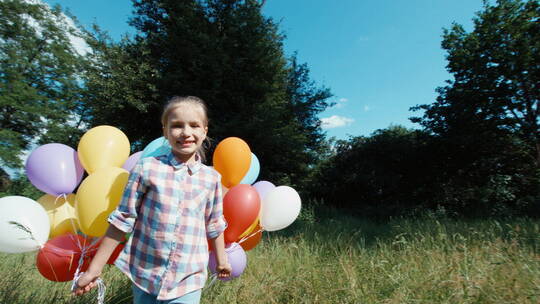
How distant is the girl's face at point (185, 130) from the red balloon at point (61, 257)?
34.0 inches

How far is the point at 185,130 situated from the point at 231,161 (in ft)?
2.88

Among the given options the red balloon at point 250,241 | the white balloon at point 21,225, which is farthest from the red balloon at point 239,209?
the white balloon at point 21,225

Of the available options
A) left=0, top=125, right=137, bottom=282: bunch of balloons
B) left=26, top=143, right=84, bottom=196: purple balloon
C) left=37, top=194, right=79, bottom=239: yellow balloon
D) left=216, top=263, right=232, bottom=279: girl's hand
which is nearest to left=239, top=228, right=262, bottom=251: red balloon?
left=216, top=263, right=232, bottom=279: girl's hand

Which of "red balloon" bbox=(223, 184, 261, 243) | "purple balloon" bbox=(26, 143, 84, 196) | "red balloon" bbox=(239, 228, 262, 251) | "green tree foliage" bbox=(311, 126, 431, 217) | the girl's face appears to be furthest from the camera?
"green tree foliage" bbox=(311, 126, 431, 217)

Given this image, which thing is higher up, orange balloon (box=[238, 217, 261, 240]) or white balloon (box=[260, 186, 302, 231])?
white balloon (box=[260, 186, 302, 231])

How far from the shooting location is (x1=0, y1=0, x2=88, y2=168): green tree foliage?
10.3 metres

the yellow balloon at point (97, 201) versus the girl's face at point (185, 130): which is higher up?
the girl's face at point (185, 130)

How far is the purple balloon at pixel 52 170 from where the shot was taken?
1841 mm

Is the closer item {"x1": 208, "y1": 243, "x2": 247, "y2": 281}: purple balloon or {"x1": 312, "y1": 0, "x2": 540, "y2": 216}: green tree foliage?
{"x1": 208, "y1": 243, "x2": 247, "y2": 281}: purple balloon

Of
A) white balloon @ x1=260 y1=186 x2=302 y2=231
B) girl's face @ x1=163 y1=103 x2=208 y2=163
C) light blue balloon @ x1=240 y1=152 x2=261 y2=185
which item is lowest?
white balloon @ x1=260 y1=186 x2=302 y2=231

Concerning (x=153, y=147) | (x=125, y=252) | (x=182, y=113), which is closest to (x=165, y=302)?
(x=125, y=252)

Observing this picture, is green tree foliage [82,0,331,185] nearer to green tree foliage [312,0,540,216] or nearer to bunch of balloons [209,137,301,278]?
green tree foliage [312,0,540,216]

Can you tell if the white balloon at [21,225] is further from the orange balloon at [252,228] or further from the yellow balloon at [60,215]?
the orange balloon at [252,228]

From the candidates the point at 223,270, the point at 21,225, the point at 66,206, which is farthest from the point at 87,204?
the point at 223,270
